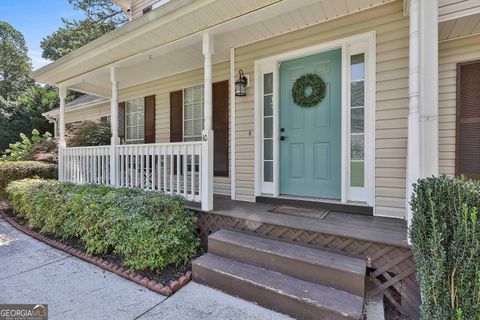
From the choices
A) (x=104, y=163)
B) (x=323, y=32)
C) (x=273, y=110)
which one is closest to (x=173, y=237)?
(x=273, y=110)

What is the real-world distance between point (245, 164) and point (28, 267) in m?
2.94

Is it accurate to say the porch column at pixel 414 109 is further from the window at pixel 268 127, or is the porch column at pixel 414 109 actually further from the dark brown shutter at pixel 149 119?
the dark brown shutter at pixel 149 119

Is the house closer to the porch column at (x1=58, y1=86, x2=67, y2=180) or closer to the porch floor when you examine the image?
the porch floor

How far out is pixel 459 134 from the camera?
3045 millimetres

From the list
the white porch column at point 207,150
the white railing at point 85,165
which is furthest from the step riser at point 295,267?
the white railing at point 85,165

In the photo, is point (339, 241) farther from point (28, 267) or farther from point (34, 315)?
point (28, 267)

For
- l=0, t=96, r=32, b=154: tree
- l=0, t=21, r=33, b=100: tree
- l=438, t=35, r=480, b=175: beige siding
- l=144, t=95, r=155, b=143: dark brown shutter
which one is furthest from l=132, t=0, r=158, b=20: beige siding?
l=0, t=21, r=33, b=100: tree

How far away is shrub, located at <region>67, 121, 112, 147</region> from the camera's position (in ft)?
20.0

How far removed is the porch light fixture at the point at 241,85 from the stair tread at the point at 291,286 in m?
2.50

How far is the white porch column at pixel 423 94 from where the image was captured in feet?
7.25

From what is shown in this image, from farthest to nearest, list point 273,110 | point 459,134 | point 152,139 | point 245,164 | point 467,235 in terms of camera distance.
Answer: point 152,139
point 245,164
point 273,110
point 459,134
point 467,235

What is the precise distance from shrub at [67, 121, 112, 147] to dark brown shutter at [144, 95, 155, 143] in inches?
42.6

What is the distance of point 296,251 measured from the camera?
241 cm

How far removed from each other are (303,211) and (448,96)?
→ 2.17 metres
